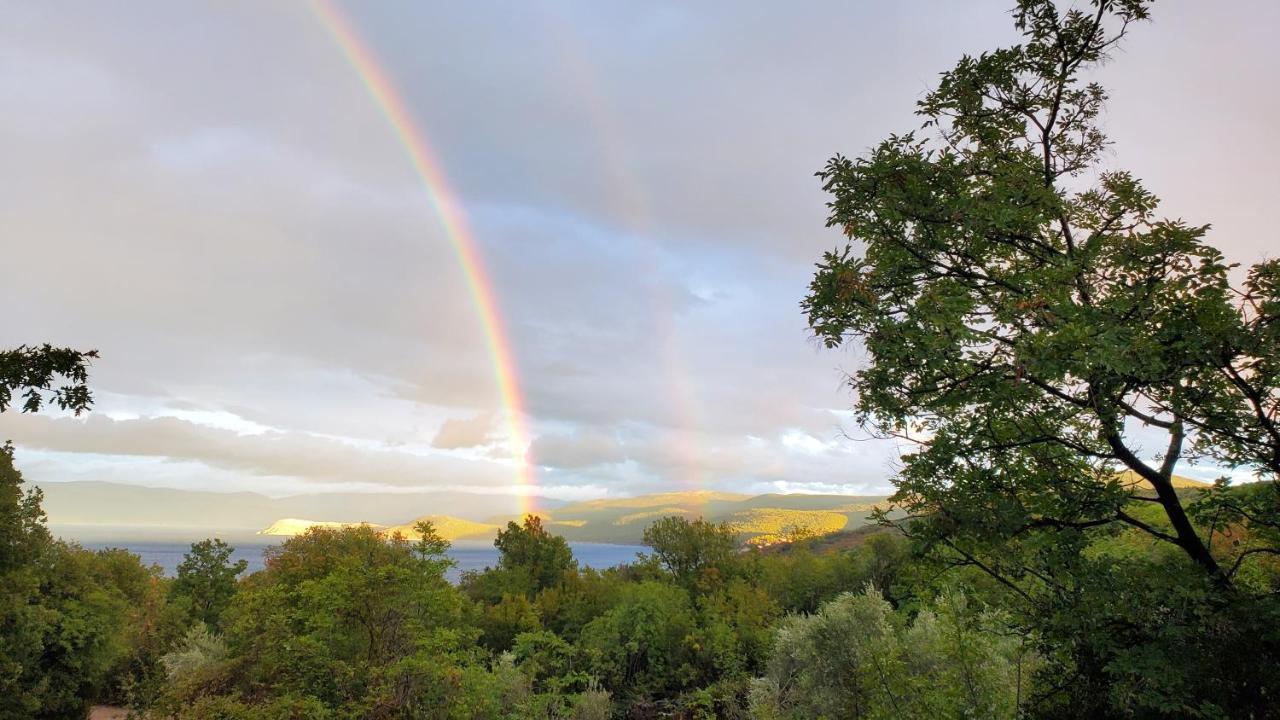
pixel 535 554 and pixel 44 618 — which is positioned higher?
pixel 44 618

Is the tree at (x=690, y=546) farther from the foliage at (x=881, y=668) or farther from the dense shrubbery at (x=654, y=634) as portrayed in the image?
the foliage at (x=881, y=668)

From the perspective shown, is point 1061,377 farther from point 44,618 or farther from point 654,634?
point 44,618

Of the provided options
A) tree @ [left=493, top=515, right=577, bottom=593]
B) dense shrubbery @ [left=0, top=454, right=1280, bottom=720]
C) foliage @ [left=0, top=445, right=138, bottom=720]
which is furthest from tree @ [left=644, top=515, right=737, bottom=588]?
foliage @ [left=0, top=445, right=138, bottom=720]

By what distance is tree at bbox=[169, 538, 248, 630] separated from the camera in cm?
5256

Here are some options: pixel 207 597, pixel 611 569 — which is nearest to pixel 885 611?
pixel 611 569

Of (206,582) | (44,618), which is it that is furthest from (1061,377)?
(206,582)

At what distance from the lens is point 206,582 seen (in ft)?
178

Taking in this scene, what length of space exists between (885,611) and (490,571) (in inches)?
1487

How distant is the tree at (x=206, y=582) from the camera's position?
52562 mm

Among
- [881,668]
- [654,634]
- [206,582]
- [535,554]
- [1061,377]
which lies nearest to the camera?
[1061,377]

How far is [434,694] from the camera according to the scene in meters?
15.0

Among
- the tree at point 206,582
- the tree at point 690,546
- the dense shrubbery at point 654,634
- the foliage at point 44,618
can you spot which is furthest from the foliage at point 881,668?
the tree at point 206,582

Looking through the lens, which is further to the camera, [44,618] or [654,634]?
[654,634]

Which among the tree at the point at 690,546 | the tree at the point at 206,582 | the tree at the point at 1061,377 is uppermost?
the tree at the point at 1061,377
